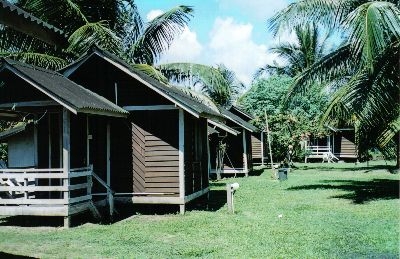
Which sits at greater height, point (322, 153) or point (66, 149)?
point (66, 149)

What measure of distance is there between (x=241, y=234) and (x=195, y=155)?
521 centimetres

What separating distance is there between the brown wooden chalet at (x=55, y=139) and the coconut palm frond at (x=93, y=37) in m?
4.30

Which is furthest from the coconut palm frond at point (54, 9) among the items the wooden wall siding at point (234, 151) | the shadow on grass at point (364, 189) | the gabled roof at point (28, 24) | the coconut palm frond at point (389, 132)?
the gabled roof at point (28, 24)

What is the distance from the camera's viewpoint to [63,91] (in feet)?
36.8

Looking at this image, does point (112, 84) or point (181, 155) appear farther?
point (112, 84)

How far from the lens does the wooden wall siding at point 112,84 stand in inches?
525

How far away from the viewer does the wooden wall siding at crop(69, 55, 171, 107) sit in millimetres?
13336

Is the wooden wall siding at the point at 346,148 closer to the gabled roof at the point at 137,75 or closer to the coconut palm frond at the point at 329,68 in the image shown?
the coconut palm frond at the point at 329,68

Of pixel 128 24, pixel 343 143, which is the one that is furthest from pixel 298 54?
pixel 128 24

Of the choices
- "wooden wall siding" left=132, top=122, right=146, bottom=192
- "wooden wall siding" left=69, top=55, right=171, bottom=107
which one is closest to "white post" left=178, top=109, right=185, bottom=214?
"wooden wall siding" left=69, top=55, right=171, bottom=107

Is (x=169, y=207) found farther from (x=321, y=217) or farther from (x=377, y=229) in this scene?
(x=377, y=229)

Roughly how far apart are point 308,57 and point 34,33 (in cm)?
3942

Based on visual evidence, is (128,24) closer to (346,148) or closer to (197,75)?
A: (197,75)

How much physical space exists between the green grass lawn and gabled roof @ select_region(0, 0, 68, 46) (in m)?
5.00
